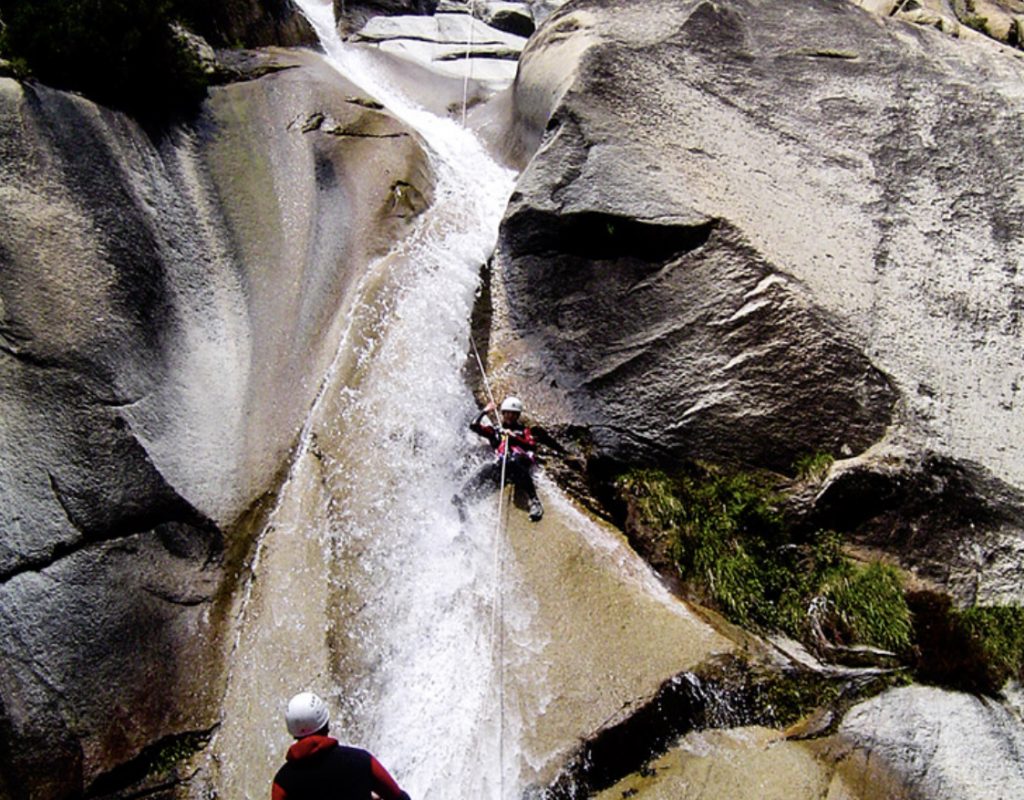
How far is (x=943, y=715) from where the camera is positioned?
6.77 meters

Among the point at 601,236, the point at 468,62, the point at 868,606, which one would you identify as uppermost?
the point at 601,236

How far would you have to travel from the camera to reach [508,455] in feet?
29.8

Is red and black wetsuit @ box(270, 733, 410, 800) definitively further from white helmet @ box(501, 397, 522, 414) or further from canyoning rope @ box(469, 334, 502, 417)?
canyoning rope @ box(469, 334, 502, 417)

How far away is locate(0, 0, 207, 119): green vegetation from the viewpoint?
403 inches

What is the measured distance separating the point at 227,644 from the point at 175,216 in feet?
20.9

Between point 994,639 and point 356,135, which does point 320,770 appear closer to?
point 994,639

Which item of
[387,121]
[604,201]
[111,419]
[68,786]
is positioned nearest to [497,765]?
[68,786]

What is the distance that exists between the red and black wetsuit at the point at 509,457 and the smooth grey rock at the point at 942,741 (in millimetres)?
4298

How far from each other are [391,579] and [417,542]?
1.92 feet

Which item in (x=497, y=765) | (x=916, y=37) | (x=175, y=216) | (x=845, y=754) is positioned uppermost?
(x=916, y=37)

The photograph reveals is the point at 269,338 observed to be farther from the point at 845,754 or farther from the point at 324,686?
the point at 845,754

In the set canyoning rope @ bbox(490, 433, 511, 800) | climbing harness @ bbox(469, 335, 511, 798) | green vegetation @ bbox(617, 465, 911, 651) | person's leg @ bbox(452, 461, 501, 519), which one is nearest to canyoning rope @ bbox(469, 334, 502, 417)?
climbing harness @ bbox(469, 335, 511, 798)

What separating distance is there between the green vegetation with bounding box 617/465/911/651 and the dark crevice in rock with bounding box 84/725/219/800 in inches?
213

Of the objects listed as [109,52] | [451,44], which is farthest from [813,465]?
[451,44]
